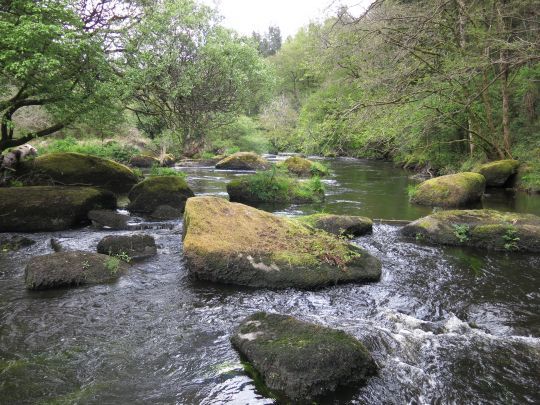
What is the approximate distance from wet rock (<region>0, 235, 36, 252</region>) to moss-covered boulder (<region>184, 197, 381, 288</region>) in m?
3.96

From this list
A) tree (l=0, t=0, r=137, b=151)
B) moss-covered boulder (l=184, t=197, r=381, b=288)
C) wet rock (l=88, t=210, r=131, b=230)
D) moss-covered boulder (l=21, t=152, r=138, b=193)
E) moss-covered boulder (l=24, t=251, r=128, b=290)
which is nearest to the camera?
moss-covered boulder (l=24, t=251, r=128, b=290)

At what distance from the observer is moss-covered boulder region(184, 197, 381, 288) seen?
6.52 meters

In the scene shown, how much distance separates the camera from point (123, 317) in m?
5.39

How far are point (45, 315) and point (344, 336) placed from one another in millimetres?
4042

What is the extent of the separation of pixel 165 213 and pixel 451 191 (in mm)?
9783

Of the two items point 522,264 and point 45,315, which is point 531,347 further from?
point 45,315

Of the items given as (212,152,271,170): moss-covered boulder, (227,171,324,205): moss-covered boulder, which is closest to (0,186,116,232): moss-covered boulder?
(227,171,324,205): moss-covered boulder

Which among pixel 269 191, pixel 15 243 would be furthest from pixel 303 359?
pixel 269 191

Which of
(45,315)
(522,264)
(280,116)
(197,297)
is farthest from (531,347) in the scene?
(280,116)

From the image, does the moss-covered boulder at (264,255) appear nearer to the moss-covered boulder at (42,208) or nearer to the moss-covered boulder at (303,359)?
the moss-covered boulder at (303,359)

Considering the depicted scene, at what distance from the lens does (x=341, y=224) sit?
9672 millimetres

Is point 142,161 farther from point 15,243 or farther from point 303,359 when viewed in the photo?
point 303,359

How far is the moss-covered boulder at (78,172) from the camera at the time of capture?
41.0 ft

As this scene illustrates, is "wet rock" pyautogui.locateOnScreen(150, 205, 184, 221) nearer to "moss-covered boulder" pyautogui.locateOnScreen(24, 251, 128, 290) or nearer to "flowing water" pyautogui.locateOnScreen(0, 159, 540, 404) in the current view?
"flowing water" pyautogui.locateOnScreen(0, 159, 540, 404)
